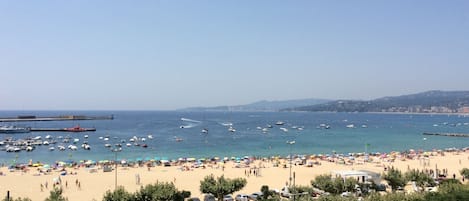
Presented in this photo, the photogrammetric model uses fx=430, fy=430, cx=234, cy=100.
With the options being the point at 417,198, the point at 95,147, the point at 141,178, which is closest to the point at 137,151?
the point at 95,147

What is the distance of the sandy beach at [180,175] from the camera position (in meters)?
27.6

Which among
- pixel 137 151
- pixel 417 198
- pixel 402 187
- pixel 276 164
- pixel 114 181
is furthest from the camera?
pixel 137 151

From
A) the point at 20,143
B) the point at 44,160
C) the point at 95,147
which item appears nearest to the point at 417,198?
the point at 44,160

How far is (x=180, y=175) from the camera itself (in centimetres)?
3366

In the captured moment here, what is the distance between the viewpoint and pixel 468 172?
28.2 meters

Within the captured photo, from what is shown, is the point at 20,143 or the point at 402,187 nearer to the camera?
the point at 402,187

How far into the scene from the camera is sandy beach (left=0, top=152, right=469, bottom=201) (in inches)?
1085

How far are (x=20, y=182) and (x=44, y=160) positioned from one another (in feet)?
52.4

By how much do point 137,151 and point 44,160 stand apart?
451 inches

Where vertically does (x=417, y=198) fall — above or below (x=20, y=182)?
above

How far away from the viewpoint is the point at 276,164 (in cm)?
3944

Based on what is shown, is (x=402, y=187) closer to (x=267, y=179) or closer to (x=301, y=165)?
(x=267, y=179)

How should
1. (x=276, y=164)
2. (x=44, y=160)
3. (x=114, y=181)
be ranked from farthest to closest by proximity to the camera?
(x=44, y=160) < (x=276, y=164) < (x=114, y=181)

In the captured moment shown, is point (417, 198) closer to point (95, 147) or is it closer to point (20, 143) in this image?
point (95, 147)
